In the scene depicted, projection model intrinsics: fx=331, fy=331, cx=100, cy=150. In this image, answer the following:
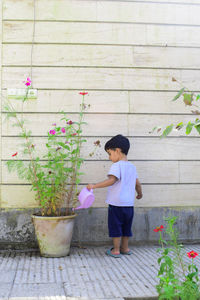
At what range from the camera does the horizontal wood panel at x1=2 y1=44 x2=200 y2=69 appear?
14.6 feet

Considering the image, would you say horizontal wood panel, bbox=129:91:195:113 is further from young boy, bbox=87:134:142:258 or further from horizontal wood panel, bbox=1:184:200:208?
horizontal wood panel, bbox=1:184:200:208

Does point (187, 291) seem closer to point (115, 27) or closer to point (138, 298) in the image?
point (138, 298)

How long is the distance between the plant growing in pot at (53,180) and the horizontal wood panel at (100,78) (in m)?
0.28

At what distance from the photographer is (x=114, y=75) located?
455cm

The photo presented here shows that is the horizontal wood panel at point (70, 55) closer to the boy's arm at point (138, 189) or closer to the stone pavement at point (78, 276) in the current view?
the boy's arm at point (138, 189)

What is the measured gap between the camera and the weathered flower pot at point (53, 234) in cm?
373

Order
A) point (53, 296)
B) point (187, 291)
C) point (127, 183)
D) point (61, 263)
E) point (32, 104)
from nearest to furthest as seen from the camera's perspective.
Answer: point (187, 291) → point (53, 296) → point (61, 263) → point (127, 183) → point (32, 104)

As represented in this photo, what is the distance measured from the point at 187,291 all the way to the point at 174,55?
11.1 ft

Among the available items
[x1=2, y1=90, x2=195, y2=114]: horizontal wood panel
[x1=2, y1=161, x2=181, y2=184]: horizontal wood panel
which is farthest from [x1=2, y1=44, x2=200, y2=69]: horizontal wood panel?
[x1=2, y1=161, x2=181, y2=184]: horizontal wood panel

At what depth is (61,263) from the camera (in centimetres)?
355

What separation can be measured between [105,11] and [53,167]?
231cm

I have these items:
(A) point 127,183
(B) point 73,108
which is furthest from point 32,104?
(A) point 127,183

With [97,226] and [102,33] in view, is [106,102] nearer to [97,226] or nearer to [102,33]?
[102,33]

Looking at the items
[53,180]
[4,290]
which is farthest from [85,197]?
[4,290]
